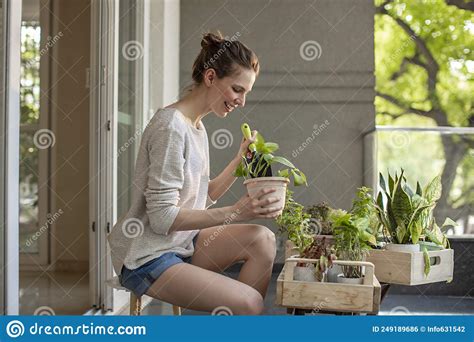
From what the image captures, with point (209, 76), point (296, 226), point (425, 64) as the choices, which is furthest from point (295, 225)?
point (425, 64)

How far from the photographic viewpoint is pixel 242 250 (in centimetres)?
179

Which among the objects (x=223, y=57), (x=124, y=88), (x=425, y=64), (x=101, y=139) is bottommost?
(x=101, y=139)

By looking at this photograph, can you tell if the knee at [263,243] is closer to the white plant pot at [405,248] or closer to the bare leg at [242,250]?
the bare leg at [242,250]

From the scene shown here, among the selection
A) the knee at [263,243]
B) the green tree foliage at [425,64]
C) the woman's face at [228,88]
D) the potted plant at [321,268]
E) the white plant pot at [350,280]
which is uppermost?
the green tree foliage at [425,64]

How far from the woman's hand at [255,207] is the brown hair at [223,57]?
0.36 meters

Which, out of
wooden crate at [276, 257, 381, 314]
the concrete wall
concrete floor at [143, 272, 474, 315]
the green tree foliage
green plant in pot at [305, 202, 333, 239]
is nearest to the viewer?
wooden crate at [276, 257, 381, 314]

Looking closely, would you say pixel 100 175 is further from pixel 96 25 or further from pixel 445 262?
pixel 445 262

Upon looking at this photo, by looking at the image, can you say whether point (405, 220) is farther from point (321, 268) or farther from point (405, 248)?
point (321, 268)

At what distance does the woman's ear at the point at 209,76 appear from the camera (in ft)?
5.90

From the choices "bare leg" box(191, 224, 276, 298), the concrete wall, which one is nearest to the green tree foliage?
the concrete wall

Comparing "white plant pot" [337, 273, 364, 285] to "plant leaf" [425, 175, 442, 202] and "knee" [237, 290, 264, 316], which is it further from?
"plant leaf" [425, 175, 442, 202]

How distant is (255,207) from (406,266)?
555 mm

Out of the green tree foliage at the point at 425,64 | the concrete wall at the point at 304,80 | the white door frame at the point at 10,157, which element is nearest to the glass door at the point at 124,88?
the concrete wall at the point at 304,80

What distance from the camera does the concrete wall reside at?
5.00 metres
